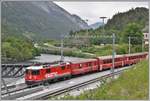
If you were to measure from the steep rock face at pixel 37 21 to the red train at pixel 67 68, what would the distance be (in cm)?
2665

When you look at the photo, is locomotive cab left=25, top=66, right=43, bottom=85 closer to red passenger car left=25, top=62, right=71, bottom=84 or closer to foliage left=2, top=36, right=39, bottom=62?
red passenger car left=25, top=62, right=71, bottom=84

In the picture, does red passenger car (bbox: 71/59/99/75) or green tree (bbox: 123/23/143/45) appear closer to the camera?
red passenger car (bbox: 71/59/99/75)

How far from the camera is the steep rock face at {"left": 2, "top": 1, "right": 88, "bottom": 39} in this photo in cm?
7317

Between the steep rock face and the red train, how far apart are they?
2665cm

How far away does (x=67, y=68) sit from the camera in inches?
1128

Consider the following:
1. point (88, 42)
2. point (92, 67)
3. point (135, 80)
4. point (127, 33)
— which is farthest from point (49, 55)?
point (135, 80)

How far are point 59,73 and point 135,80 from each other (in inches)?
422

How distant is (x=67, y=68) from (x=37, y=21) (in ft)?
217

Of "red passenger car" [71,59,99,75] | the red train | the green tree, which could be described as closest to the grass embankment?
the red train

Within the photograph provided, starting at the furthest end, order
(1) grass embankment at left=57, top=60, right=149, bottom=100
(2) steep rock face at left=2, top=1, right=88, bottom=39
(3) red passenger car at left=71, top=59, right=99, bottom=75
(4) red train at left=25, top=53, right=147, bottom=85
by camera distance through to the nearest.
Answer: (2) steep rock face at left=2, top=1, right=88, bottom=39, (3) red passenger car at left=71, top=59, right=99, bottom=75, (4) red train at left=25, top=53, right=147, bottom=85, (1) grass embankment at left=57, top=60, right=149, bottom=100

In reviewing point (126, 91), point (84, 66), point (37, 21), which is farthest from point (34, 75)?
point (37, 21)

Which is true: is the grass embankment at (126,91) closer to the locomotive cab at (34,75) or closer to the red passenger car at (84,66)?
the locomotive cab at (34,75)

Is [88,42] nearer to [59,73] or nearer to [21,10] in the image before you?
[59,73]

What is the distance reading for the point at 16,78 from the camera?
Result: 106 ft
